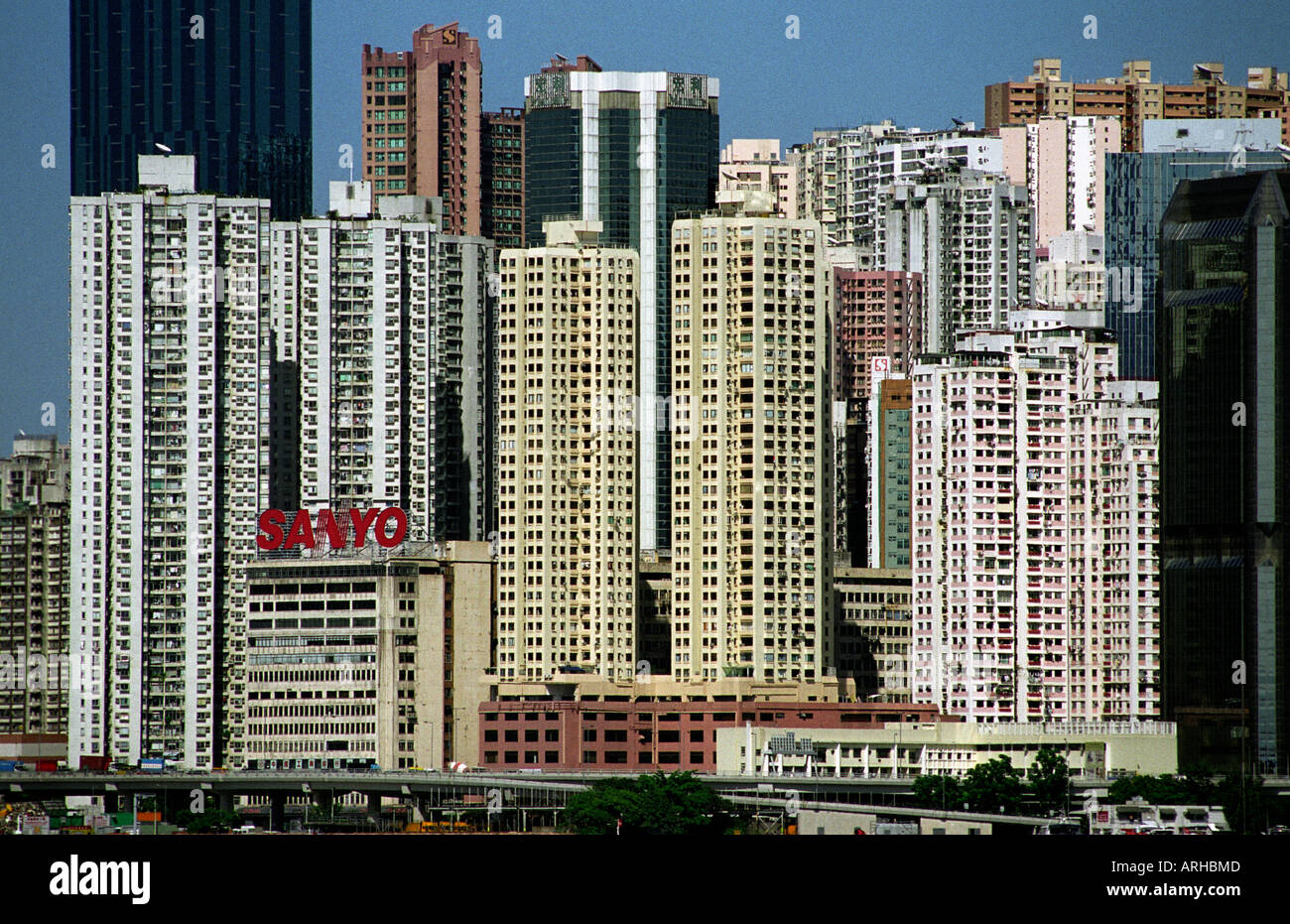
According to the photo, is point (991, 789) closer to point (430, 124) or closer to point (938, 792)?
point (938, 792)

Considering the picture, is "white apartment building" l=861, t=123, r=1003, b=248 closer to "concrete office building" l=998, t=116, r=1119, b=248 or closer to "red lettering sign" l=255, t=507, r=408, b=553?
"concrete office building" l=998, t=116, r=1119, b=248

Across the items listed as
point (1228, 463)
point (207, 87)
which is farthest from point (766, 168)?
point (1228, 463)

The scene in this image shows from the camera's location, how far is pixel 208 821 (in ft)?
269

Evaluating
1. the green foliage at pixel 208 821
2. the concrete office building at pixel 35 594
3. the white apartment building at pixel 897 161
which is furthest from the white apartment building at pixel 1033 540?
the white apartment building at pixel 897 161

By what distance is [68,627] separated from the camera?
99438 millimetres

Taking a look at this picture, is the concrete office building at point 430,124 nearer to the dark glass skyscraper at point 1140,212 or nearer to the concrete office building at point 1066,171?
the concrete office building at point 1066,171

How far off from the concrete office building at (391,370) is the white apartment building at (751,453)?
15.5m

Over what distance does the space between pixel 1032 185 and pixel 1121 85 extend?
41.0 feet

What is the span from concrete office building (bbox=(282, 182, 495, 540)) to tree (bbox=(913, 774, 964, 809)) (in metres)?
30.7

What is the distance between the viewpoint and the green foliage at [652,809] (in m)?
72.8

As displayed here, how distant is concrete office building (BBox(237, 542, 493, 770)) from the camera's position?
9469 centimetres

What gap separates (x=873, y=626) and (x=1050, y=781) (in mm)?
20190

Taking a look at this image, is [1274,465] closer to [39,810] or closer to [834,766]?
[834,766]
